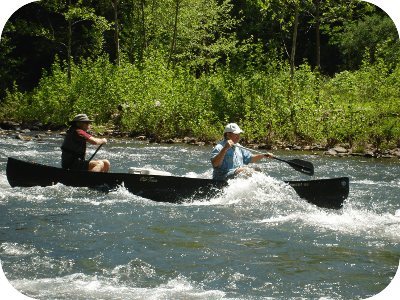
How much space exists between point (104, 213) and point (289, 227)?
236 centimetres

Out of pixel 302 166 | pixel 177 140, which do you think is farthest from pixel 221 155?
pixel 177 140

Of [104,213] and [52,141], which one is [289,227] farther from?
[52,141]

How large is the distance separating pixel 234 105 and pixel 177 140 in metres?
2.26

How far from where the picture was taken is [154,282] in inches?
146

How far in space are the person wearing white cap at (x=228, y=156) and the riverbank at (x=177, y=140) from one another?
20.5 ft

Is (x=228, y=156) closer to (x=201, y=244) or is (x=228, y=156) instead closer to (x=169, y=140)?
(x=201, y=244)

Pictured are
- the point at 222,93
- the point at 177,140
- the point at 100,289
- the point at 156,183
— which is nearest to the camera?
the point at 100,289

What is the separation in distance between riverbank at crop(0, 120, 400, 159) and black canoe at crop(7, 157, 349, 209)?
20.3 feet

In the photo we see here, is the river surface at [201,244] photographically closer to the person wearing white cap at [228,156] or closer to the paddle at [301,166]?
the person wearing white cap at [228,156]

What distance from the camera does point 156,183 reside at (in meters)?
6.80

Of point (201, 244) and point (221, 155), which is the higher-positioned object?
point (221, 155)

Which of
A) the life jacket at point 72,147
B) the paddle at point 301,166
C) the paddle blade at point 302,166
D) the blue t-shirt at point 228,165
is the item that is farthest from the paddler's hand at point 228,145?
the life jacket at point 72,147

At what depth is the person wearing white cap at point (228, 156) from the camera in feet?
20.9

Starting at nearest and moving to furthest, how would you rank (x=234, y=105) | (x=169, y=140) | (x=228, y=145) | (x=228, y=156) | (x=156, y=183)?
1. (x=228, y=145)
2. (x=228, y=156)
3. (x=156, y=183)
4. (x=169, y=140)
5. (x=234, y=105)
